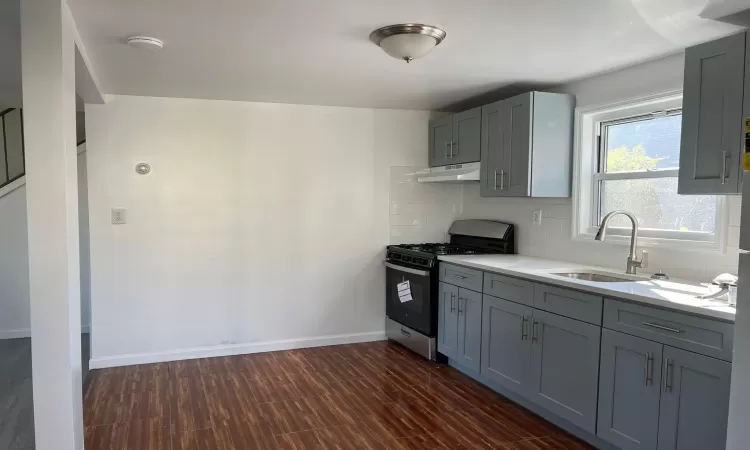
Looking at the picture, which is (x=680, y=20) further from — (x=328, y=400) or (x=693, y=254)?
(x=328, y=400)

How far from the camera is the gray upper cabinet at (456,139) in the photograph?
4.09 m

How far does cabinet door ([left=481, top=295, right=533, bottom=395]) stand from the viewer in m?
3.12

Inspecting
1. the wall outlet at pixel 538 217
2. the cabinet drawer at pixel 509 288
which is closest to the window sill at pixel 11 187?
the cabinet drawer at pixel 509 288

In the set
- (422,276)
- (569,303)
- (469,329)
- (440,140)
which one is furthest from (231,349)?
(569,303)

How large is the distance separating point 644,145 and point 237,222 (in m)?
3.03

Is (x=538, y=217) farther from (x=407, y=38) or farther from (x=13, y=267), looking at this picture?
(x=13, y=267)

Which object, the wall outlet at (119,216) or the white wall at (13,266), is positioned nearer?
the wall outlet at (119,216)

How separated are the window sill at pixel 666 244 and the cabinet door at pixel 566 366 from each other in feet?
2.44

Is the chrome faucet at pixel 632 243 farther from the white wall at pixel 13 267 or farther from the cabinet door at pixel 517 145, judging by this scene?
the white wall at pixel 13 267

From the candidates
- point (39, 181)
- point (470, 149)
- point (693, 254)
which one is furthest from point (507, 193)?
point (39, 181)

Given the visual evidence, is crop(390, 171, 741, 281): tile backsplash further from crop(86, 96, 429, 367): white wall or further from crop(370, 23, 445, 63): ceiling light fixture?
crop(370, 23, 445, 63): ceiling light fixture

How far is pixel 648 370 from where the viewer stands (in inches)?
92.4

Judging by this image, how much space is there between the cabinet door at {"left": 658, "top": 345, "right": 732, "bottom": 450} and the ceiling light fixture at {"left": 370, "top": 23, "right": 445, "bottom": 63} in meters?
1.75

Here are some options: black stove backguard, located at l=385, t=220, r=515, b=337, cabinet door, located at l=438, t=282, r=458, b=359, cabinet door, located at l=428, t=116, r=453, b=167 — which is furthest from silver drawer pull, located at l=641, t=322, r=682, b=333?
cabinet door, located at l=428, t=116, r=453, b=167
